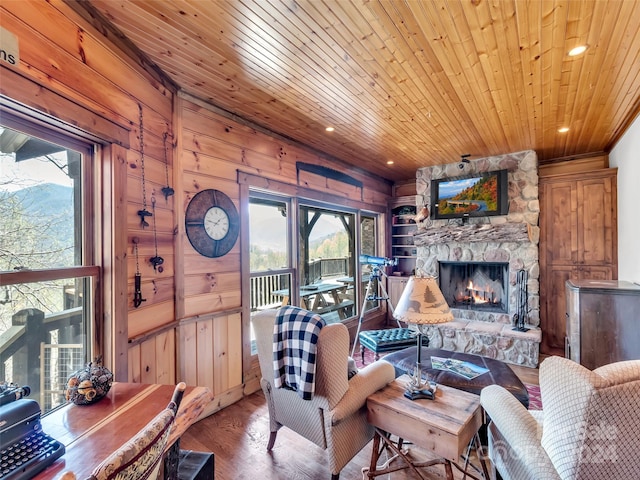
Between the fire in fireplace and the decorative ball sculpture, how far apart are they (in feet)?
14.4

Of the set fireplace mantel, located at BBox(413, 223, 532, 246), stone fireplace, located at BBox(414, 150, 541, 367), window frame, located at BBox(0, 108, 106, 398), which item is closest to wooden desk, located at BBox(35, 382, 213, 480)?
window frame, located at BBox(0, 108, 106, 398)

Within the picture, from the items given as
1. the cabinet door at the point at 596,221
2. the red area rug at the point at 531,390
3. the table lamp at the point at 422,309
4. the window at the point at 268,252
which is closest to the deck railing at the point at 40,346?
the window at the point at 268,252

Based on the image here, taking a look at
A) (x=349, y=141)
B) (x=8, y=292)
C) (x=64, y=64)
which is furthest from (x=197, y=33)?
(x=349, y=141)

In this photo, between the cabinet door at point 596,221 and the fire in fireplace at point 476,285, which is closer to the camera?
the cabinet door at point 596,221

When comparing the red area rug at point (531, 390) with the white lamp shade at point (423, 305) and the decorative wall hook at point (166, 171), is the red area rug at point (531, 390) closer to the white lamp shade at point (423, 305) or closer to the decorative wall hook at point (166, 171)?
the white lamp shade at point (423, 305)

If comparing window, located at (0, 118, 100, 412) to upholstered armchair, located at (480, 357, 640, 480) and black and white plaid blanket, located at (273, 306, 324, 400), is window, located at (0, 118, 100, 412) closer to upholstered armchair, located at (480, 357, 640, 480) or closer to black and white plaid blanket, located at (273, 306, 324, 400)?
black and white plaid blanket, located at (273, 306, 324, 400)

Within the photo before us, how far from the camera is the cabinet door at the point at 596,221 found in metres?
3.69

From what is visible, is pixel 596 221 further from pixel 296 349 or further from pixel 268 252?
pixel 296 349

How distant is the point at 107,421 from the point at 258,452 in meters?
1.27

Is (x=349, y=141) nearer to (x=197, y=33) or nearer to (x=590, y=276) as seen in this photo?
(x=197, y=33)

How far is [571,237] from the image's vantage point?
3.93m

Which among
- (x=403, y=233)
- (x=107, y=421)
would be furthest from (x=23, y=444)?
(x=403, y=233)

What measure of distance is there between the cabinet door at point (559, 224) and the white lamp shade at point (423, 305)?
3.33 m

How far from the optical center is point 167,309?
2.37 m
